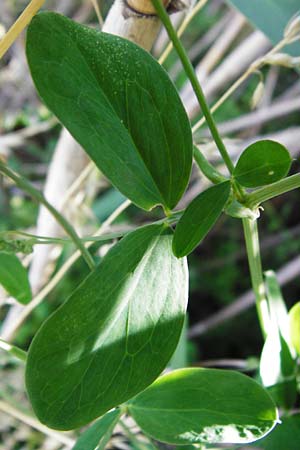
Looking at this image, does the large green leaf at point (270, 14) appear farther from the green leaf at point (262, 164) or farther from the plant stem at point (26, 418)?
the plant stem at point (26, 418)

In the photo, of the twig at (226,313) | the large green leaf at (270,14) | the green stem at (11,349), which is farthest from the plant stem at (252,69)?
the twig at (226,313)

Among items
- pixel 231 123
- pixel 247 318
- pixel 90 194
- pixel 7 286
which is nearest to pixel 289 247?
pixel 247 318

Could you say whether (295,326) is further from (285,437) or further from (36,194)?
(36,194)

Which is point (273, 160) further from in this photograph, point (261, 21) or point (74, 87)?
point (261, 21)

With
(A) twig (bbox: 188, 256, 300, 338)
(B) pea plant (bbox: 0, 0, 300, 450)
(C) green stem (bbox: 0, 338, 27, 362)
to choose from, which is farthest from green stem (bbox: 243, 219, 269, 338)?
(A) twig (bbox: 188, 256, 300, 338)

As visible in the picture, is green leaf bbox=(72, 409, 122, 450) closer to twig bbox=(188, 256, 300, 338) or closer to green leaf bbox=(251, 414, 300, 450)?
green leaf bbox=(251, 414, 300, 450)

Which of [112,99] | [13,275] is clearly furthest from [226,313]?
[112,99]
